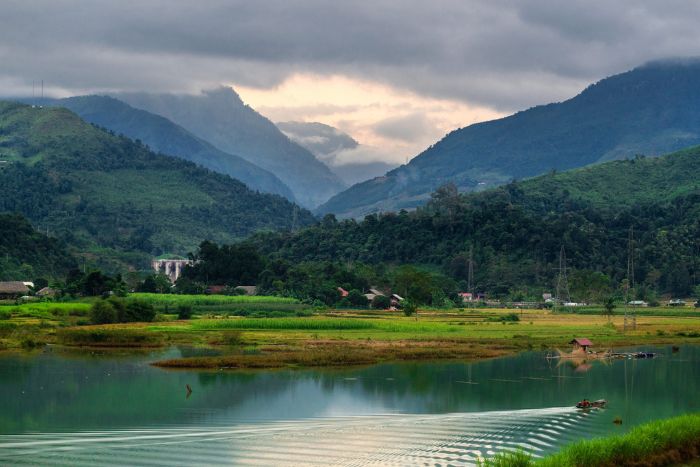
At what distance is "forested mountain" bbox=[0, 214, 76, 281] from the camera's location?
114125 millimetres

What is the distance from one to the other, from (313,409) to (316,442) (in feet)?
23.1

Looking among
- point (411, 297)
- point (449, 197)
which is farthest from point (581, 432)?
point (449, 197)

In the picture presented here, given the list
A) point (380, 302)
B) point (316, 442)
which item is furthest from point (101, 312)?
point (316, 442)

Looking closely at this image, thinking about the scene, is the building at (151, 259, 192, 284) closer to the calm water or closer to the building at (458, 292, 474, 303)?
the building at (458, 292, 474, 303)

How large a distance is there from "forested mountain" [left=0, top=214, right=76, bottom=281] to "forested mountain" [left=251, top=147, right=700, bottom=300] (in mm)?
30561

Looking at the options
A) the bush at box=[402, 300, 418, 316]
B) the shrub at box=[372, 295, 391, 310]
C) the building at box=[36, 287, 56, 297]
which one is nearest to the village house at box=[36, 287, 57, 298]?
the building at box=[36, 287, 56, 297]

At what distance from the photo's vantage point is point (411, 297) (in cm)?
9431

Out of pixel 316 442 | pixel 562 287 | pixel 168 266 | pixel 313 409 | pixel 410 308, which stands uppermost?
pixel 168 266

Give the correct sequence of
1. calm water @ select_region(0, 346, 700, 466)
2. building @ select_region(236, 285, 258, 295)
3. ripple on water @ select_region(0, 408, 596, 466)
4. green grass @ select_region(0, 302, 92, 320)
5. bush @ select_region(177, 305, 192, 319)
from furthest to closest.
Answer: building @ select_region(236, 285, 258, 295)
bush @ select_region(177, 305, 192, 319)
green grass @ select_region(0, 302, 92, 320)
calm water @ select_region(0, 346, 700, 466)
ripple on water @ select_region(0, 408, 596, 466)

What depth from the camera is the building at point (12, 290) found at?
3780 inches

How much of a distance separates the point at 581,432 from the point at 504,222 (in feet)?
347

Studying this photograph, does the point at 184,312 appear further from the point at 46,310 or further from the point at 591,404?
the point at 591,404

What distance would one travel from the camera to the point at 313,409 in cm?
3869

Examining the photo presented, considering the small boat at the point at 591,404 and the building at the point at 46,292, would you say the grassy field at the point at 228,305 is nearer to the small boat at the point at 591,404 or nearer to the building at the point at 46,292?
the building at the point at 46,292
